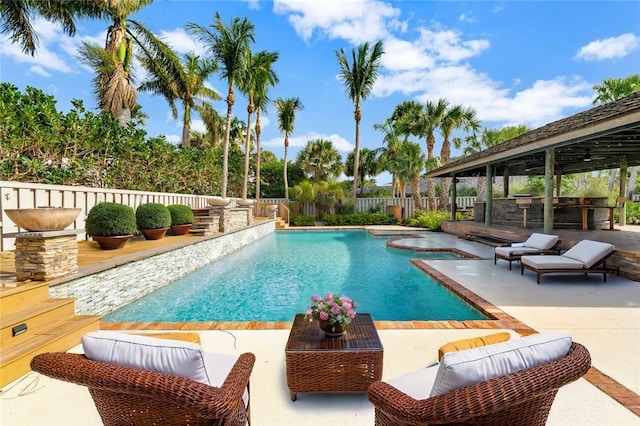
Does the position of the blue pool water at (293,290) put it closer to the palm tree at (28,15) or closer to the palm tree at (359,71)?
the palm tree at (28,15)

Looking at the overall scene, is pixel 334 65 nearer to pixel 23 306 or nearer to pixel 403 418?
pixel 23 306

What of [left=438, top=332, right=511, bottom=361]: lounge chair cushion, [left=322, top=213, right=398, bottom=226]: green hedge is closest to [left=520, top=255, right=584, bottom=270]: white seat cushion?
[left=438, top=332, right=511, bottom=361]: lounge chair cushion

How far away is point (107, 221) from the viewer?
5785mm

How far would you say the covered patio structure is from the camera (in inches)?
234

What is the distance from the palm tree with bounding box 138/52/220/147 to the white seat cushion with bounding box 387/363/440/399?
14739 millimetres

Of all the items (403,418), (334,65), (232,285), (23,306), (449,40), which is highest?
(334,65)

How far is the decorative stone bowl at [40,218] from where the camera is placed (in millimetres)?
3467

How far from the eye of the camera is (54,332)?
3.05 metres

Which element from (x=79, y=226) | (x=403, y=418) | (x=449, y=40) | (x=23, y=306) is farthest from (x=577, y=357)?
(x=449, y=40)

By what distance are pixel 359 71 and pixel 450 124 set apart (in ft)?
20.4

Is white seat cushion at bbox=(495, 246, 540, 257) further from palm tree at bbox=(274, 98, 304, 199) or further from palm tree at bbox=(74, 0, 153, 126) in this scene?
palm tree at bbox=(274, 98, 304, 199)

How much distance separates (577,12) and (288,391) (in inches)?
486

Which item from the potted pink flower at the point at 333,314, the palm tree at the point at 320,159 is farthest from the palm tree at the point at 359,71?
the potted pink flower at the point at 333,314

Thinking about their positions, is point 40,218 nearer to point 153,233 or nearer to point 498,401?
point 153,233
